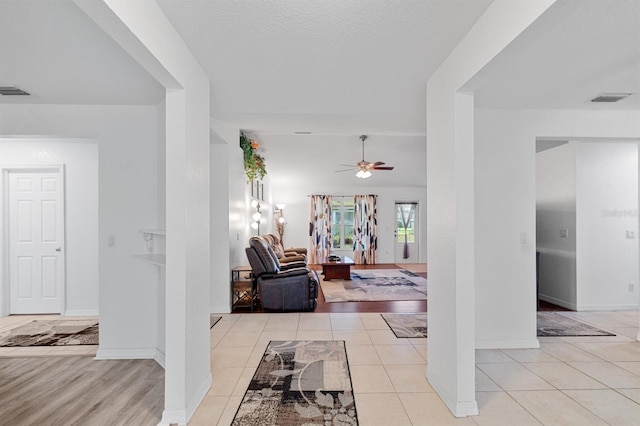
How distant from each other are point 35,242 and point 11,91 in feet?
8.93

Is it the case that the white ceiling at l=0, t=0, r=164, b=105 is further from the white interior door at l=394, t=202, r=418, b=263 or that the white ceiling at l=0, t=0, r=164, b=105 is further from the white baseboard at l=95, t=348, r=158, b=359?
the white interior door at l=394, t=202, r=418, b=263

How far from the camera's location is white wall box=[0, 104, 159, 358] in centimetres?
312

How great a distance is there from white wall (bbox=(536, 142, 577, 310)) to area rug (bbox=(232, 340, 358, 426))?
3.84 meters

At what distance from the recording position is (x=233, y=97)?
3.01 meters

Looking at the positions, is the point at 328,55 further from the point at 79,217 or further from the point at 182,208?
the point at 79,217

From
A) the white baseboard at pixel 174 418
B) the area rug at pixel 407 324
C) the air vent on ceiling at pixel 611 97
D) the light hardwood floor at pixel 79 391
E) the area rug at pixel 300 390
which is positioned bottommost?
the light hardwood floor at pixel 79 391

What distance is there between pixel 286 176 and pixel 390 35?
7.13 meters

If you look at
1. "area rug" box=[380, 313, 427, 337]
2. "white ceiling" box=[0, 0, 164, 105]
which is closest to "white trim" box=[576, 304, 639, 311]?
"area rug" box=[380, 313, 427, 337]

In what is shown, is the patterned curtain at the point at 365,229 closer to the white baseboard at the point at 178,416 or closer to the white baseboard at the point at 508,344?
the white baseboard at the point at 508,344

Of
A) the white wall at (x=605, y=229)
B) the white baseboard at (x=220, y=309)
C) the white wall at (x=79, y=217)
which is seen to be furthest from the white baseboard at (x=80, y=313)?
the white wall at (x=605, y=229)

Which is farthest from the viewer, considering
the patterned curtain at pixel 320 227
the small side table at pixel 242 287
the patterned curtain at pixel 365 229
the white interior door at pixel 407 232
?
the white interior door at pixel 407 232

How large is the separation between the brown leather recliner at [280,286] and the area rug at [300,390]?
4.12ft

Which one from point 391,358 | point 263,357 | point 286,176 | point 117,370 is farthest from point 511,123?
point 286,176

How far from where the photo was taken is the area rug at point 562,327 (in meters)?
3.76
